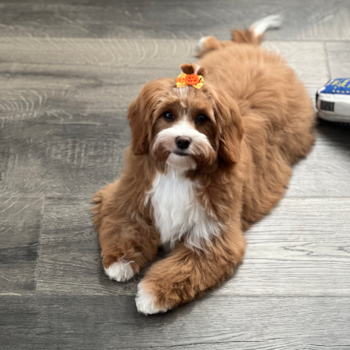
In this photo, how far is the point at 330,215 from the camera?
222 cm

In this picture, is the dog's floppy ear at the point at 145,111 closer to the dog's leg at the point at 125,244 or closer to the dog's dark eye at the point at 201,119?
the dog's dark eye at the point at 201,119

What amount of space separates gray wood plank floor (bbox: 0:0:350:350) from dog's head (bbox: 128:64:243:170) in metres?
0.56

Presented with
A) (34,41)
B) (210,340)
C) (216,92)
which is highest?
(216,92)

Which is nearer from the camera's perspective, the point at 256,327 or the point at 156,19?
the point at 256,327

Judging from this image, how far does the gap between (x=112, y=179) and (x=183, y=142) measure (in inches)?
29.7

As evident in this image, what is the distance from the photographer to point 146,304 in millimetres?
1854

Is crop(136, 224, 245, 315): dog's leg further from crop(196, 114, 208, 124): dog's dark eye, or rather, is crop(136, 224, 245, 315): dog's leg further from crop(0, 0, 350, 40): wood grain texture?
crop(0, 0, 350, 40): wood grain texture

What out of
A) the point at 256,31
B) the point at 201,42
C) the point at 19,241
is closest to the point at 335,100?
the point at 256,31

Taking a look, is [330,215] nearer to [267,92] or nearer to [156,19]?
[267,92]

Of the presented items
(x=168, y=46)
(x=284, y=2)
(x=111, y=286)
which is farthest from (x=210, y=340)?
(x=284, y=2)

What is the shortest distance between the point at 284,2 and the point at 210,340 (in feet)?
6.78

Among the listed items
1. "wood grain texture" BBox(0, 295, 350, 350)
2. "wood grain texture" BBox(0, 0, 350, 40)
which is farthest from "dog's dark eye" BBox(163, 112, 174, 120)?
"wood grain texture" BBox(0, 0, 350, 40)

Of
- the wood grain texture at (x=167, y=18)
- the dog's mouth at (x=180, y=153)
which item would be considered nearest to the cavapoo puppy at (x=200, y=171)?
the dog's mouth at (x=180, y=153)

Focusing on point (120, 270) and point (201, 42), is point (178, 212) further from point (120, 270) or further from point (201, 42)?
point (201, 42)
